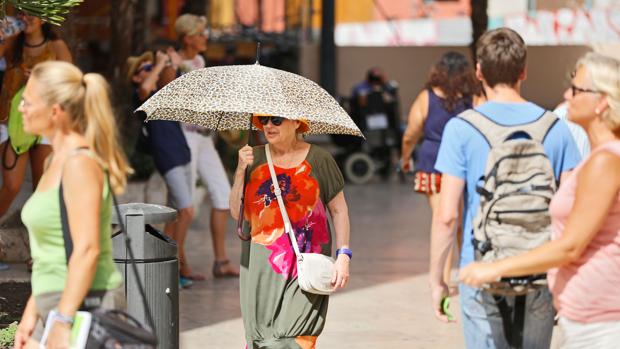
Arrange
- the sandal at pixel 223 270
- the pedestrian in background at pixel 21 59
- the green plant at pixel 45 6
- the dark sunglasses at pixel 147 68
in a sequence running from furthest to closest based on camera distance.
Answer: the sandal at pixel 223 270 < the dark sunglasses at pixel 147 68 < the pedestrian in background at pixel 21 59 < the green plant at pixel 45 6

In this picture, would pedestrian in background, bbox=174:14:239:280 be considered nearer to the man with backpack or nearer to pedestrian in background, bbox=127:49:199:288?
pedestrian in background, bbox=127:49:199:288

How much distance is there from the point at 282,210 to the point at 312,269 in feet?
0.99

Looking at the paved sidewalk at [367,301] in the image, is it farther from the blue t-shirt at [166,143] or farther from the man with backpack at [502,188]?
the man with backpack at [502,188]

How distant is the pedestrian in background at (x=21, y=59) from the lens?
861 cm

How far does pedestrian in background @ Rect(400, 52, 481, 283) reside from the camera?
29.0 feet

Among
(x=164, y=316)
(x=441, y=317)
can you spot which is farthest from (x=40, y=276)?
(x=164, y=316)

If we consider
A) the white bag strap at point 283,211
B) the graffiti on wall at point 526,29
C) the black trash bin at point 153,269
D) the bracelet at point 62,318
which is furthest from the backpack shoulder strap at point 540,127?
the graffiti on wall at point 526,29

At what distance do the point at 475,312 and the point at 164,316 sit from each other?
7.42 ft

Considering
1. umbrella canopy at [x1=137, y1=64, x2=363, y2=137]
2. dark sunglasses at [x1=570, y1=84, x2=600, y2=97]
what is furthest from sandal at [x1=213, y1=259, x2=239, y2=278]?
dark sunglasses at [x1=570, y1=84, x2=600, y2=97]

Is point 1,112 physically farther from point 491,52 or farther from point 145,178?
point 491,52

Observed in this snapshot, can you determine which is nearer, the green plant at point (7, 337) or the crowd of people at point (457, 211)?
the crowd of people at point (457, 211)

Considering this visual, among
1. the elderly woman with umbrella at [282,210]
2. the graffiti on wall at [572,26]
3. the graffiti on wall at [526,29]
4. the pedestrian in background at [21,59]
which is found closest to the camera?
the elderly woman with umbrella at [282,210]

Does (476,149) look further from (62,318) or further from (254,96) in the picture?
(62,318)

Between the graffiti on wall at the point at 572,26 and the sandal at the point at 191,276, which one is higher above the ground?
the graffiti on wall at the point at 572,26
